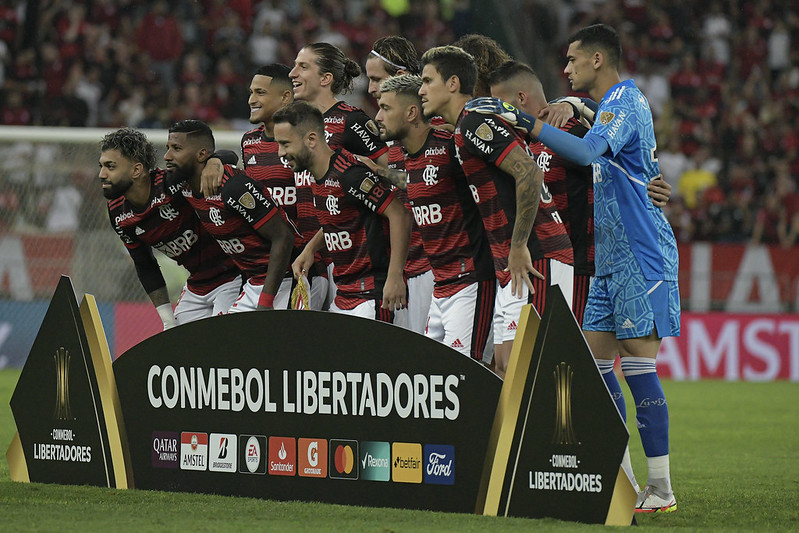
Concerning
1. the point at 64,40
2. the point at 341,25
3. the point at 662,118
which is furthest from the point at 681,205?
the point at 64,40

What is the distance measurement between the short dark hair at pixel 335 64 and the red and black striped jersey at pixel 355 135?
30 centimetres

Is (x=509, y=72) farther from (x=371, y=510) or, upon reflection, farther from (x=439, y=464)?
(x=371, y=510)

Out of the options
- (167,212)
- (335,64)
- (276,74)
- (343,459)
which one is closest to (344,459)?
(343,459)

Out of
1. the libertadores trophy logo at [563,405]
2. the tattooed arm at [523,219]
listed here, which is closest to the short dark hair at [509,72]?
the tattooed arm at [523,219]

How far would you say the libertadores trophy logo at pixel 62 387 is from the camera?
5.80m

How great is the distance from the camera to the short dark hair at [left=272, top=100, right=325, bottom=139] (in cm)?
623

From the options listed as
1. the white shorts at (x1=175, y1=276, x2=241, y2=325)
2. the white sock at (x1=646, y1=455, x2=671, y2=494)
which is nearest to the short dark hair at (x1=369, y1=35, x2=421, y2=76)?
the white shorts at (x1=175, y1=276, x2=241, y2=325)

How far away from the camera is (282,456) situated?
17.4 feet

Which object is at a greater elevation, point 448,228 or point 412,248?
point 448,228

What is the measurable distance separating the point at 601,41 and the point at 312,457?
2.36m

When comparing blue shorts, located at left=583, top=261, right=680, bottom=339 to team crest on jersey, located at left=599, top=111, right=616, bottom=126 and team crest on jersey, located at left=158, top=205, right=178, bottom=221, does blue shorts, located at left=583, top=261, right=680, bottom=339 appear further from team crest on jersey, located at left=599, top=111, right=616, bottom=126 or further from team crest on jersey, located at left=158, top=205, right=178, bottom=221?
team crest on jersey, located at left=158, top=205, right=178, bottom=221

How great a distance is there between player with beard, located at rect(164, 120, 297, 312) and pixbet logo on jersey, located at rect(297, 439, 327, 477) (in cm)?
142

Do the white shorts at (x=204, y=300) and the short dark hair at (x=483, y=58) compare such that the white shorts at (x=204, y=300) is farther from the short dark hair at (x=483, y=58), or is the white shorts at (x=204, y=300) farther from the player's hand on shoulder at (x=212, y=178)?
the short dark hair at (x=483, y=58)

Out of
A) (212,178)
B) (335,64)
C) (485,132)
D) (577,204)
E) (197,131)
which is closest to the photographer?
(485,132)
